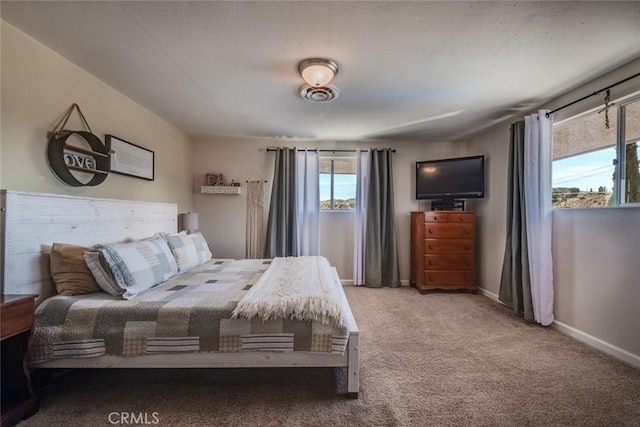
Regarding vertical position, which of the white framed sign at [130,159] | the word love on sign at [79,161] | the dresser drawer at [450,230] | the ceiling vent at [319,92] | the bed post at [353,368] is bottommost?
the bed post at [353,368]

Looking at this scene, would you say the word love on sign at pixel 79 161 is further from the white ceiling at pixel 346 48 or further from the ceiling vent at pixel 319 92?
the ceiling vent at pixel 319 92

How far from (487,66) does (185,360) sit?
293 centimetres

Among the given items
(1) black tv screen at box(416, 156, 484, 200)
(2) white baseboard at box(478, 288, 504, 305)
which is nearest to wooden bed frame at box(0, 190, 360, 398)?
(2) white baseboard at box(478, 288, 504, 305)

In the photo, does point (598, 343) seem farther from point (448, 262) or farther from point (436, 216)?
point (436, 216)

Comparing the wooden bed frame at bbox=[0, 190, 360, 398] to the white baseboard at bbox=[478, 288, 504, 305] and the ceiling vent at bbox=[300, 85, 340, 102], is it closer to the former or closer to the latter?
the ceiling vent at bbox=[300, 85, 340, 102]

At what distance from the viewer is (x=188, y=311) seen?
1.55 meters

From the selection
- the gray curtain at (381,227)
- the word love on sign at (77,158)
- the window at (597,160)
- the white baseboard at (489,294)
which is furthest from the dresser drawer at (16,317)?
the white baseboard at (489,294)

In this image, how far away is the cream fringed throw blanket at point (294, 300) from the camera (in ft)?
5.04

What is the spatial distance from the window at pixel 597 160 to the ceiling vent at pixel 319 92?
7.41ft

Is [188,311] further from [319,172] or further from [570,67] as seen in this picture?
[570,67]

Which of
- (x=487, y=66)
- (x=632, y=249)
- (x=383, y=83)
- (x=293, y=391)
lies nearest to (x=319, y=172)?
(x=383, y=83)

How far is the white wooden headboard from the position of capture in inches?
61.4

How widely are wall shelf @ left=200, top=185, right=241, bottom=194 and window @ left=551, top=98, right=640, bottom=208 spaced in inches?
152

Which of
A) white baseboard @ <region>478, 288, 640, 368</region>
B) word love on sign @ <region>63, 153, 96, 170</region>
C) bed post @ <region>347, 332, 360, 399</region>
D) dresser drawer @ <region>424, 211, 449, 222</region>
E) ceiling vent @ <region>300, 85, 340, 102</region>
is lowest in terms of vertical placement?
white baseboard @ <region>478, 288, 640, 368</region>
